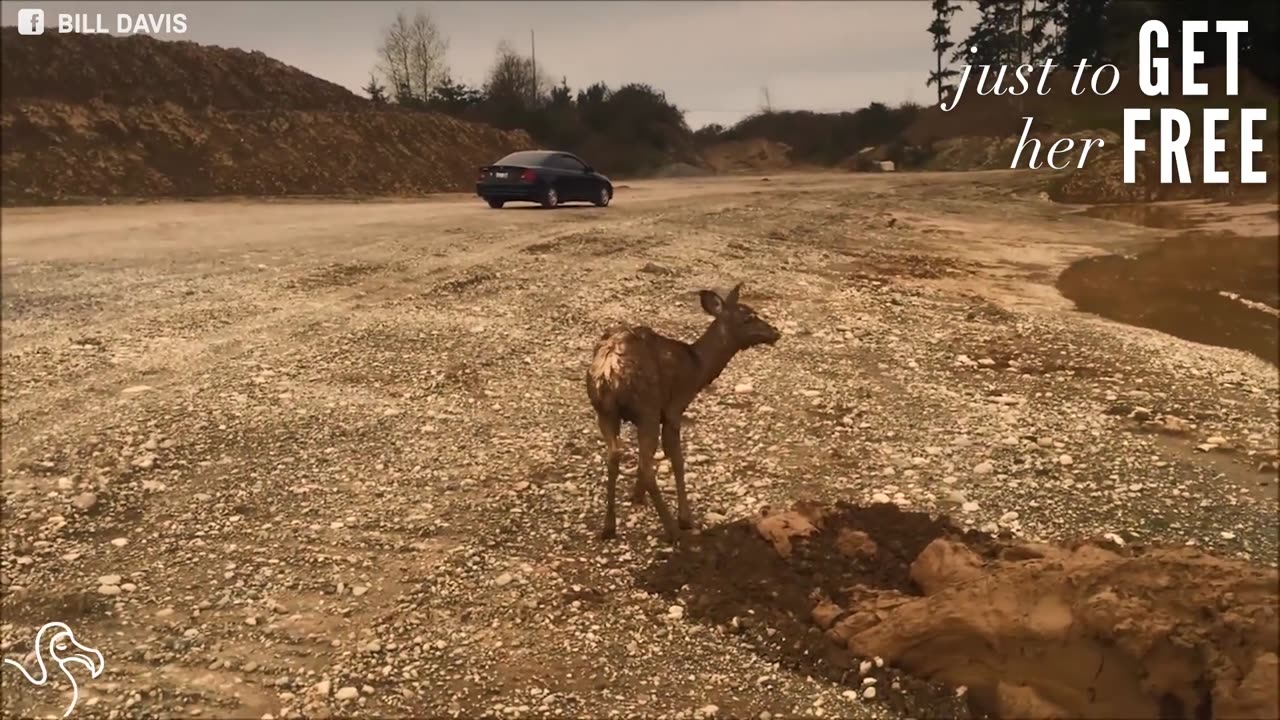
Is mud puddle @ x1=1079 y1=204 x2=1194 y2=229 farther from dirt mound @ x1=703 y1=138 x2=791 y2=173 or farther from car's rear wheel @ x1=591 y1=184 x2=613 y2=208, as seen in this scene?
car's rear wheel @ x1=591 y1=184 x2=613 y2=208

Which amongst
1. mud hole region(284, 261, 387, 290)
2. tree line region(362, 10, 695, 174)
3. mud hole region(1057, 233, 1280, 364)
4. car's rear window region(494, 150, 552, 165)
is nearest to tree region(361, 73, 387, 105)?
tree line region(362, 10, 695, 174)

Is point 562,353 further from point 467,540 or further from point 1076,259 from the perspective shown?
point 1076,259

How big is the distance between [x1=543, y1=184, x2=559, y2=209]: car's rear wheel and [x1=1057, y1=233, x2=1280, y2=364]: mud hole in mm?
5912

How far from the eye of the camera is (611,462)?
5.32 metres

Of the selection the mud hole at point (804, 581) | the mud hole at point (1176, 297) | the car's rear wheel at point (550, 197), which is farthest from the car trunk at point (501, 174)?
the mud hole at point (1176, 297)

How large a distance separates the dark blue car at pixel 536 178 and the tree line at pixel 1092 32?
3238 millimetres

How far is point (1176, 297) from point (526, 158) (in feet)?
29.3

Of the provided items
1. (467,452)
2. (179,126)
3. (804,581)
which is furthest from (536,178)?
(804,581)

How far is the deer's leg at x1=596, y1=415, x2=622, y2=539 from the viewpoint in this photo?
518 centimetres

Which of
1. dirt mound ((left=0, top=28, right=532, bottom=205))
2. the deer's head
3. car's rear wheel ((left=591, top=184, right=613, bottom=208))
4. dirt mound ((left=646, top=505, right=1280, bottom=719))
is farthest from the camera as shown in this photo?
car's rear wheel ((left=591, top=184, right=613, bottom=208))

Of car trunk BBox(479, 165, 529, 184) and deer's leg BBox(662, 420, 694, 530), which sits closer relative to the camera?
deer's leg BBox(662, 420, 694, 530)

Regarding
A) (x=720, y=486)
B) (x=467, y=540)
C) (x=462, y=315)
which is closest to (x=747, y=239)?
(x=462, y=315)

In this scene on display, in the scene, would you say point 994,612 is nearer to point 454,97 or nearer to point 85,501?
point 454,97

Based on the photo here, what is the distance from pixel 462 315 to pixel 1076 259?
10.6 metres
